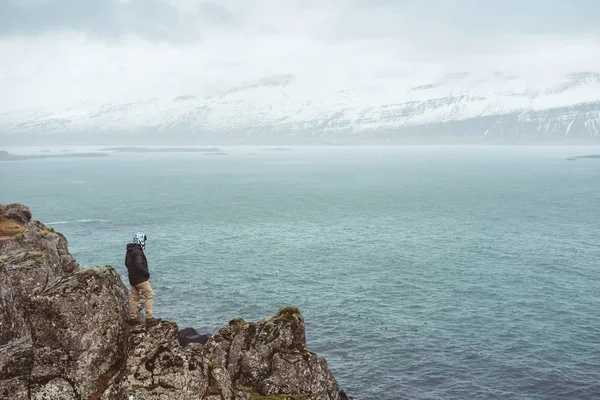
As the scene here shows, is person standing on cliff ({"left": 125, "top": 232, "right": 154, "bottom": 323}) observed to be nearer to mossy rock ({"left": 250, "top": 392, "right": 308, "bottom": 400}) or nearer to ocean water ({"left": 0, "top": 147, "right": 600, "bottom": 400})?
mossy rock ({"left": 250, "top": 392, "right": 308, "bottom": 400})

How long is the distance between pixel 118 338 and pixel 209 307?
171ft

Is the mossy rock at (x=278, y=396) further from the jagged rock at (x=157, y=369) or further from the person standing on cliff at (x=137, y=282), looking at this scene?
the person standing on cliff at (x=137, y=282)

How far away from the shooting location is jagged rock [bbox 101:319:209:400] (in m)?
22.9

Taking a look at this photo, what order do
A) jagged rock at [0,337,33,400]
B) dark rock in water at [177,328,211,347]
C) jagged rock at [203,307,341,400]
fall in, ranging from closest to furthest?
1. jagged rock at [0,337,33,400]
2. jagged rock at [203,307,341,400]
3. dark rock in water at [177,328,211,347]

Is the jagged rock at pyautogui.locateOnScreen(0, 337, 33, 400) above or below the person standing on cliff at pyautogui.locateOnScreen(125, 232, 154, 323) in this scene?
below

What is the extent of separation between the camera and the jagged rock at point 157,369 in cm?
2289

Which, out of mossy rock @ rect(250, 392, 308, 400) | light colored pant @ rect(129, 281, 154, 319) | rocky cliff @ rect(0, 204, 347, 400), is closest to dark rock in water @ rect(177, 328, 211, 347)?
mossy rock @ rect(250, 392, 308, 400)

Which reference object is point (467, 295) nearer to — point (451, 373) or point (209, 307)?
point (451, 373)

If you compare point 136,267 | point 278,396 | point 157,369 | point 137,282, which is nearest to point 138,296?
point 137,282

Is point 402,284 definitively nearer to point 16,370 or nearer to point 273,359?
point 273,359

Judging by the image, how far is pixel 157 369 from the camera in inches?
917

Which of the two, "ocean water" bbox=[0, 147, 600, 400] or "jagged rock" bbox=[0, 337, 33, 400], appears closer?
"jagged rock" bbox=[0, 337, 33, 400]

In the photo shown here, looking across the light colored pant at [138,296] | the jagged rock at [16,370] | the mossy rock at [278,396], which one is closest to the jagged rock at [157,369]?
the light colored pant at [138,296]

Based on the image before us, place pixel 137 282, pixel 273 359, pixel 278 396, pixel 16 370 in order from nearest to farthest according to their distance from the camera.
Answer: pixel 16 370, pixel 137 282, pixel 278 396, pixel 273 359
